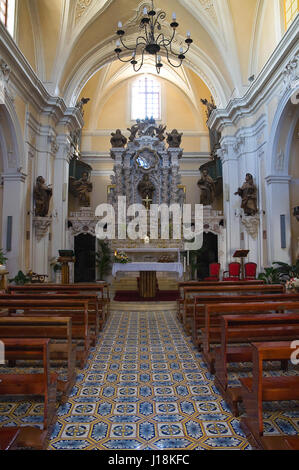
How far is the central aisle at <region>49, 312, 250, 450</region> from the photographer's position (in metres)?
2.43

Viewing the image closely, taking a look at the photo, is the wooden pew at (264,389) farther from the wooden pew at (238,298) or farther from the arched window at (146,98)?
the arched window at (146,98)

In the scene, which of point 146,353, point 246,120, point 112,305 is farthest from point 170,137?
point 146,353

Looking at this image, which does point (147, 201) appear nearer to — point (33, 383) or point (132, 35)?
point (132, 35)

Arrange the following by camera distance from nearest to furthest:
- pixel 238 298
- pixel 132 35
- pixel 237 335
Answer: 1. pixel 237 335
2. pixel 238 298
3. pixel 132 35

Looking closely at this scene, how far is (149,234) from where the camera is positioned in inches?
580

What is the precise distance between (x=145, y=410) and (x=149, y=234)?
12.0m

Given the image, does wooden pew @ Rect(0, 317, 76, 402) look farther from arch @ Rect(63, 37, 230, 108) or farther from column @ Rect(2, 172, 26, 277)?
arch @ Rect(63, 37, 230, 108)

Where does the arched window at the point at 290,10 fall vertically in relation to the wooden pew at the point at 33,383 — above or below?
above

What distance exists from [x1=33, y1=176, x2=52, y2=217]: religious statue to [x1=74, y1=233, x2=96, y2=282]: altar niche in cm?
363

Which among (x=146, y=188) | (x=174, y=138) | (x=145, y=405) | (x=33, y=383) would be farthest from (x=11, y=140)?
(x=145, y=405)

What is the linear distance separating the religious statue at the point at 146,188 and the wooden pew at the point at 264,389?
44.3 feet

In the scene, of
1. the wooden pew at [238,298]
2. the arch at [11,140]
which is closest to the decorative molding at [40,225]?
the arch at [11,140]

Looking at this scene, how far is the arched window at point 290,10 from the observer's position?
9.36m

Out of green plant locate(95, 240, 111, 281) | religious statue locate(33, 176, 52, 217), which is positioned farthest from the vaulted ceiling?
green plant locate(95, 240, 111, 281)
